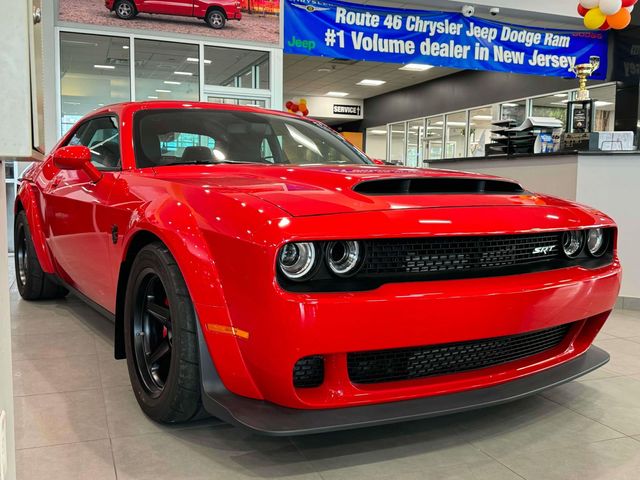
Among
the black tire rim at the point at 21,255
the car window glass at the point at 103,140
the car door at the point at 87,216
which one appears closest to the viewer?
the car door at the point at 87,216

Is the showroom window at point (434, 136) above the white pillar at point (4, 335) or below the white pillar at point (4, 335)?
above

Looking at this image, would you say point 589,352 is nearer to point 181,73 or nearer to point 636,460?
point 636,460

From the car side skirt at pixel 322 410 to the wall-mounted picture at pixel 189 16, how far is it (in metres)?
6.73

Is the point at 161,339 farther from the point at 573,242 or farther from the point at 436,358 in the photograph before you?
the point at 573,242

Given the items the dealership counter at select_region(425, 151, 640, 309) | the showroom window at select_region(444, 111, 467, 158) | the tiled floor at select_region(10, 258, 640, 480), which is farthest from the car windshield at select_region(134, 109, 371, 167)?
the showroom window at select_region(444, 111, 467, 158)

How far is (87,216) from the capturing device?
2.65m

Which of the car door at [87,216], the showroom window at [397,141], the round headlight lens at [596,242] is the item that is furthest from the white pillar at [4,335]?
the showroom window at [397,141]

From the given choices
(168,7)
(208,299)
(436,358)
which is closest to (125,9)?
(168,7)

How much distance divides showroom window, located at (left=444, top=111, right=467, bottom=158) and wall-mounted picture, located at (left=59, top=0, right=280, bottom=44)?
7660 millimetres

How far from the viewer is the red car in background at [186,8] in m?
7.38

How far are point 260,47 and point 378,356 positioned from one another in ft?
23.6

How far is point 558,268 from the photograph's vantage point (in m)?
2.04

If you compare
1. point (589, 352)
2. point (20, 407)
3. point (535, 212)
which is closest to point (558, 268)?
point (535, 212)

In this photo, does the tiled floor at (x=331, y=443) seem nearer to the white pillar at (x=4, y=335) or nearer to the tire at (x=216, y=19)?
the white pillar at (x=4, y=335)
